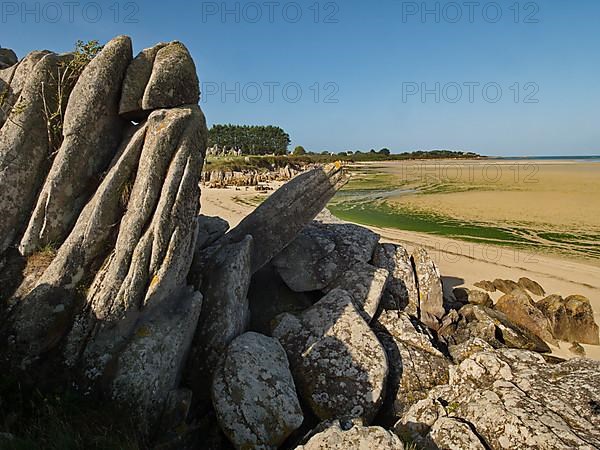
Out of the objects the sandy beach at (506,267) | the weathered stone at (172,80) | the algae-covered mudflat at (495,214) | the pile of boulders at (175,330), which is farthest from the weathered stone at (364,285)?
the algae-covered mudflat at (495,214)

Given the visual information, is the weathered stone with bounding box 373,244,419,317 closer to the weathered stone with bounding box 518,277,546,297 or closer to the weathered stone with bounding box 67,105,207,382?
the weathered stone with bounding box 518,277,546,297

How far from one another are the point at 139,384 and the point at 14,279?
10.4 ft

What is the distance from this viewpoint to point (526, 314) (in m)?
12.2

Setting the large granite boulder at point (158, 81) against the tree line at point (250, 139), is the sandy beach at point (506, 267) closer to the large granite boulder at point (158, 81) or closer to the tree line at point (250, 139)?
the large granite boulder at point (158, 81)

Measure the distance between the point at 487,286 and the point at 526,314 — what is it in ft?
11.5

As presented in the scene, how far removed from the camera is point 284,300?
1103cm

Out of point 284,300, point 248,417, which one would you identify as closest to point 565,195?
point 284,300

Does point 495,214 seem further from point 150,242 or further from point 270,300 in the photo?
point 150,242

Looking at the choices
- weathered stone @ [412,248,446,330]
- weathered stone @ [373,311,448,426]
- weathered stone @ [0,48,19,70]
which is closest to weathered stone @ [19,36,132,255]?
weathered stone @ [0,48,19,70]

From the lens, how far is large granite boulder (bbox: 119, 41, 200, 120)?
795 cm

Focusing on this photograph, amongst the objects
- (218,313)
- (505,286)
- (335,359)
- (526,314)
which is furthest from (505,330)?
(218,313)

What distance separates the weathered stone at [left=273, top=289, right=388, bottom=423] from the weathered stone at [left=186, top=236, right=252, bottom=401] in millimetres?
1171

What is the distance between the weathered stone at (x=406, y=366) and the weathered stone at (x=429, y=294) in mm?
1957

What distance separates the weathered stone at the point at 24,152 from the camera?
758 cm
